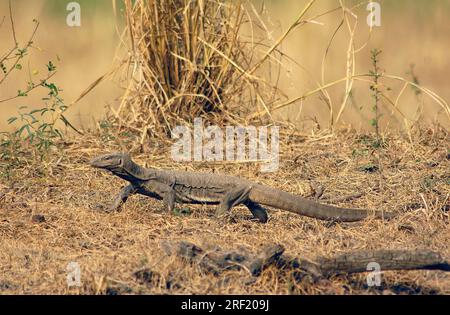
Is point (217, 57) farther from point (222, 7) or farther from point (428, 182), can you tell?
point (428, 182)

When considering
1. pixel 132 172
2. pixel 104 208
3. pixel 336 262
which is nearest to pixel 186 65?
pixel 132 172

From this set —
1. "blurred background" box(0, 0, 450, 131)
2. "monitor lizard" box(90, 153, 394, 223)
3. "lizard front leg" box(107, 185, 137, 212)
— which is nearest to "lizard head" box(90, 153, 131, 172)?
"monitor lizard" box(90, 153, 394, 223)

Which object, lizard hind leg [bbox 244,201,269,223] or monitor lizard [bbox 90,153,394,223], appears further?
lizard hind leg [bbox 244,201,269,223]

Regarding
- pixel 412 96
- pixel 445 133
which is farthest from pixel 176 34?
pixel 412 96

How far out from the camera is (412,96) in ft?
37.9

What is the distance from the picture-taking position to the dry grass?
5.17m

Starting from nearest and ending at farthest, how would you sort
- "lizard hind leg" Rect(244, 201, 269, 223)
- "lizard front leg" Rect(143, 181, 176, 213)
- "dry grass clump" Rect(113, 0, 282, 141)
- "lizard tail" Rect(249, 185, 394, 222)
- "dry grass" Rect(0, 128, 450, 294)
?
"dry grass" Rect(0, 128, 450, 294) < "lizard tail" Rect(249, 185, 394, 222) < "lizard hind leg" Rect(244, 201, 269, 223) < "lizard front leg" Rect(143, 181, 176, 213) < "dry grass clump" Rect(113, 0, 282, 141)

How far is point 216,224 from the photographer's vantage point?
256 inches

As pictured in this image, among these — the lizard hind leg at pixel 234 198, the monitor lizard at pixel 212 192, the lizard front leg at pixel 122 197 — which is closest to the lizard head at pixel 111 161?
the monitor lizard at pixel 212 192

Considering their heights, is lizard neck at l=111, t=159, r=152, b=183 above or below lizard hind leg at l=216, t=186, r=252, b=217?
above

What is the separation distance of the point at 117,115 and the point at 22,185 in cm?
160

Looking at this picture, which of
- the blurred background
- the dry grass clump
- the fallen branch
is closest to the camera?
the fallen branch

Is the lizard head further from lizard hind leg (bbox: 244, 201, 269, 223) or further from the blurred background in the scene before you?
the blurred background

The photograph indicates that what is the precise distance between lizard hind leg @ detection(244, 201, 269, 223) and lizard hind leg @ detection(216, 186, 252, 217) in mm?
A: 50
